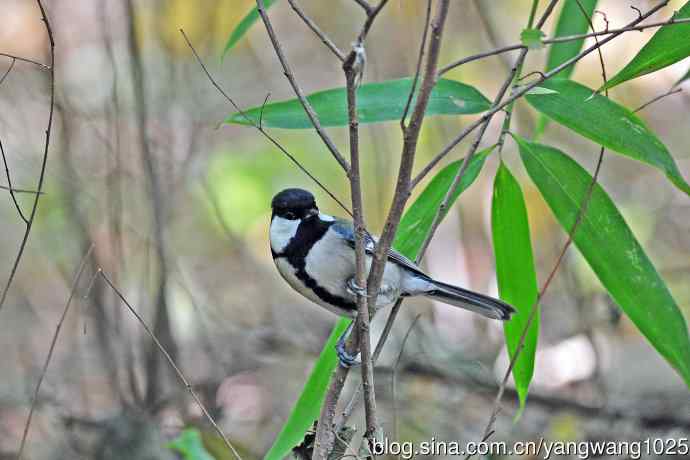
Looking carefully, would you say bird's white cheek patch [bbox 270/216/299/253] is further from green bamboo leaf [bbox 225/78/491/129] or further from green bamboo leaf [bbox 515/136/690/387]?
green bamboo leaf [bbox 515/136/690/387]

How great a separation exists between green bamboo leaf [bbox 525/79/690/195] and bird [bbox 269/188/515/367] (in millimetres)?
607

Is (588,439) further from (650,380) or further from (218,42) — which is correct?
(218,42)

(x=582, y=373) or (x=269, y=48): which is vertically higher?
(x=269, y=48)

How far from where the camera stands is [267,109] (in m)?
2.52

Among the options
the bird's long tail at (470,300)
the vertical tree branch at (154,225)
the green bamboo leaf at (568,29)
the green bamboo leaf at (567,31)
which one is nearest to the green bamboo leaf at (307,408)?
the bird's long tail at (470,300)

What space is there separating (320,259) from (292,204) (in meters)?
0.20

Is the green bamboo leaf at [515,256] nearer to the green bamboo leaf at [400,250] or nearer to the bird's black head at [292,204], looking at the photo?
the green bamboo leaf at [400,250]

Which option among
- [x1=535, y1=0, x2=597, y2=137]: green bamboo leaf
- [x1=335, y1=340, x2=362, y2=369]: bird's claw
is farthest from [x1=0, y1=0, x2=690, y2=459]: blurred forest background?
[x1=335, y1=340, x2=362, y2=369]: bird's claw

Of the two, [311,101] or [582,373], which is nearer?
[311,101]

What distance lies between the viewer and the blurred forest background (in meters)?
4.09

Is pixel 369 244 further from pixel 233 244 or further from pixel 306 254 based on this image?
pixel 233 244

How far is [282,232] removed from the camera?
8.67 feet

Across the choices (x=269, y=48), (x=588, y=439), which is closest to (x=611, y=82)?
(x=588, y=439)

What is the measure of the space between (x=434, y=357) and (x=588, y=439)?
95cm
